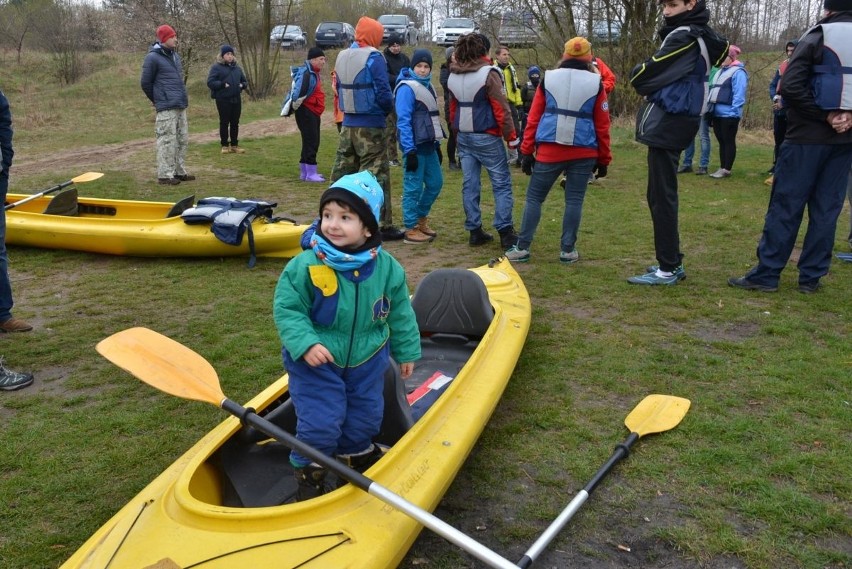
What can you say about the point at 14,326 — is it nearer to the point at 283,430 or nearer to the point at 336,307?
the point at 283,430

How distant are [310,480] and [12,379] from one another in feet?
7.71

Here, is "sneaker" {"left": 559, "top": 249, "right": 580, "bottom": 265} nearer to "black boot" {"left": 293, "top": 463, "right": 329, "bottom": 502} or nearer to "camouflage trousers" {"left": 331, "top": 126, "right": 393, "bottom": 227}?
"camouflage trousers" {"left": 331, "top": 126, "right": 393, "bottom": 227}

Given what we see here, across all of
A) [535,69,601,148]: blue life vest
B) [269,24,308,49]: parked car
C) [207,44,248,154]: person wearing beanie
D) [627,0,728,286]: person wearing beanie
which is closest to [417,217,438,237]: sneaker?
[535,69,601,148]: blue life vest


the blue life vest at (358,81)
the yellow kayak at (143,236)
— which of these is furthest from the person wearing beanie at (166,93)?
the blue life vest at (358,81)

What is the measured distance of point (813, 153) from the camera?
491cm

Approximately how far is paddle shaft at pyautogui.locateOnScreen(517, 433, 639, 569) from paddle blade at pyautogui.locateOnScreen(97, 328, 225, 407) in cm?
130

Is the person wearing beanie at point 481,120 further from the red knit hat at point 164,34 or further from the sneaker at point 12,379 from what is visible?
the red knit hat at point 164,34

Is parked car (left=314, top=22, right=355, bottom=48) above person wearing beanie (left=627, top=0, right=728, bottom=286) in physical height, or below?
above

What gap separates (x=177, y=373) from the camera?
2.81 m

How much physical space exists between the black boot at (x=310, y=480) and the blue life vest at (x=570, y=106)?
3785 millimetres

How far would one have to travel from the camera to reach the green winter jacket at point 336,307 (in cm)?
254

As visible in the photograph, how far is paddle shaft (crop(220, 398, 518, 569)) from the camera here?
7.11ft

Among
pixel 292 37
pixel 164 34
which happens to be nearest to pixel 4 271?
pixel 164 34

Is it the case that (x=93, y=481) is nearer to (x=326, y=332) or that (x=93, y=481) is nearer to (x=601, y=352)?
(x=326, y=332)
